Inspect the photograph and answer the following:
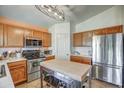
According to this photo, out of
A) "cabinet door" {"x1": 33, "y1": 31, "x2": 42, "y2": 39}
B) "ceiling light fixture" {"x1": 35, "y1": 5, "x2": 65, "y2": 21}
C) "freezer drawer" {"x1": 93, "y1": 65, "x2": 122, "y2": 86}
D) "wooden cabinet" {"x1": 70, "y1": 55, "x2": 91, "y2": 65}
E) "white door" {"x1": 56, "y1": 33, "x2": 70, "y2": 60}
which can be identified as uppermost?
"ceiling light fixture" {"x1": 35, "y1": 5, "x2": 65, "y2": 21}

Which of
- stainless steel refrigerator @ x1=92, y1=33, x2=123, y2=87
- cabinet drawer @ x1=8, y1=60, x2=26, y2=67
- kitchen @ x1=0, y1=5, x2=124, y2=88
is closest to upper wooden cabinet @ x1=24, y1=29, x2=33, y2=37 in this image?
kitchen @ x1=0, y1=5, x2=124, y2=88

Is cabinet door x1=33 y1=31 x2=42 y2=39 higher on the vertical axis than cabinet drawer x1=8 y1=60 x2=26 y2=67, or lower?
higher

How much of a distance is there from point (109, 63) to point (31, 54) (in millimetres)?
2345

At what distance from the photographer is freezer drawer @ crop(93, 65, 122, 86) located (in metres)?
2.34

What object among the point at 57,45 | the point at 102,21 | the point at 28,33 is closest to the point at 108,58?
the point at 102,21

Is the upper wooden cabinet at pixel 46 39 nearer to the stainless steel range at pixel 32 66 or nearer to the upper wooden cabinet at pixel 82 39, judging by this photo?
the stainless steel range at pixel 32 66

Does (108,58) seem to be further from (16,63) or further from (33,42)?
Result: (16,63)

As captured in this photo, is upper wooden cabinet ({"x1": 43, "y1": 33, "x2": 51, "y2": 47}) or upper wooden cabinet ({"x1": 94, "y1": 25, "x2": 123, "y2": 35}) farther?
upper wooden cabinet ({"x1": 43, "y1": 33, "x2": 51, "y2": 47})

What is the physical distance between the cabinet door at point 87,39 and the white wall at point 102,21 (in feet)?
0.71

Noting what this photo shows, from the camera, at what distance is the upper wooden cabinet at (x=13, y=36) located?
8.04ft

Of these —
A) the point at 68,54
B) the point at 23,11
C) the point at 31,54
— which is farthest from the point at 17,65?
the point at 68,54

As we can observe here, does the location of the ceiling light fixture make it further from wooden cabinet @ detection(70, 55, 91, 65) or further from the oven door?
wooden cabinet @ detection(70, 55, 91, 65)
